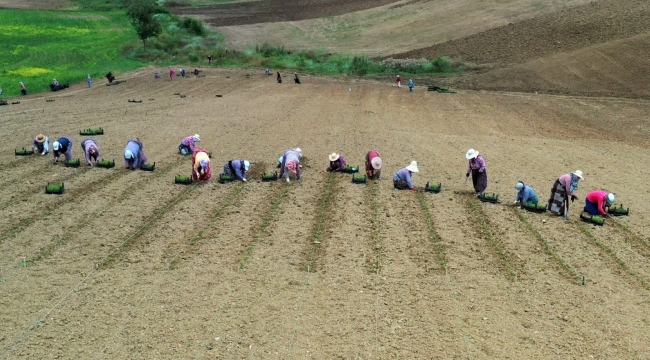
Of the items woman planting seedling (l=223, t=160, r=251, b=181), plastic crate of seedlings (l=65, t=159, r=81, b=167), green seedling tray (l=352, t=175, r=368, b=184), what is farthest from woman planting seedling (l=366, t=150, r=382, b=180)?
plastic crate of seedlings (l=65, t=159, r=81, b=167)

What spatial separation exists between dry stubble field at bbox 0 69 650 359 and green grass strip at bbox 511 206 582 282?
57 millimetres

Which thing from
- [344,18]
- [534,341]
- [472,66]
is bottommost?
[534,341]

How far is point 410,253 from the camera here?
13938 millimetres

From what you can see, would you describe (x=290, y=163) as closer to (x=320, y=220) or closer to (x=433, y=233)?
(x=320, y=220)

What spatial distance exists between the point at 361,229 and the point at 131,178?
8443 millimetres

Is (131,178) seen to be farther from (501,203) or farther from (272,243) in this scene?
(501,203)

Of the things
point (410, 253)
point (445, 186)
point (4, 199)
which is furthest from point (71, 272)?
point (445, 186)

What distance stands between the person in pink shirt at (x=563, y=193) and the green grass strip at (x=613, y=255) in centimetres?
72

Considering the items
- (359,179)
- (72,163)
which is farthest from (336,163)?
(72,163)

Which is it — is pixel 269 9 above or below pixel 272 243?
above

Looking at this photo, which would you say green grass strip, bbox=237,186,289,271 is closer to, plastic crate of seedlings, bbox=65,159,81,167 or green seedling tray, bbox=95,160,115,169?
green seedling tray, bbox=95,160,115,169

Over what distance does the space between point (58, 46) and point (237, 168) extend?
44.6 meters

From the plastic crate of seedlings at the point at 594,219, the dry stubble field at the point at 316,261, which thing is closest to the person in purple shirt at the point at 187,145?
the dry stubble field at the point at 316,261

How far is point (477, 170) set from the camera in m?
17.6
